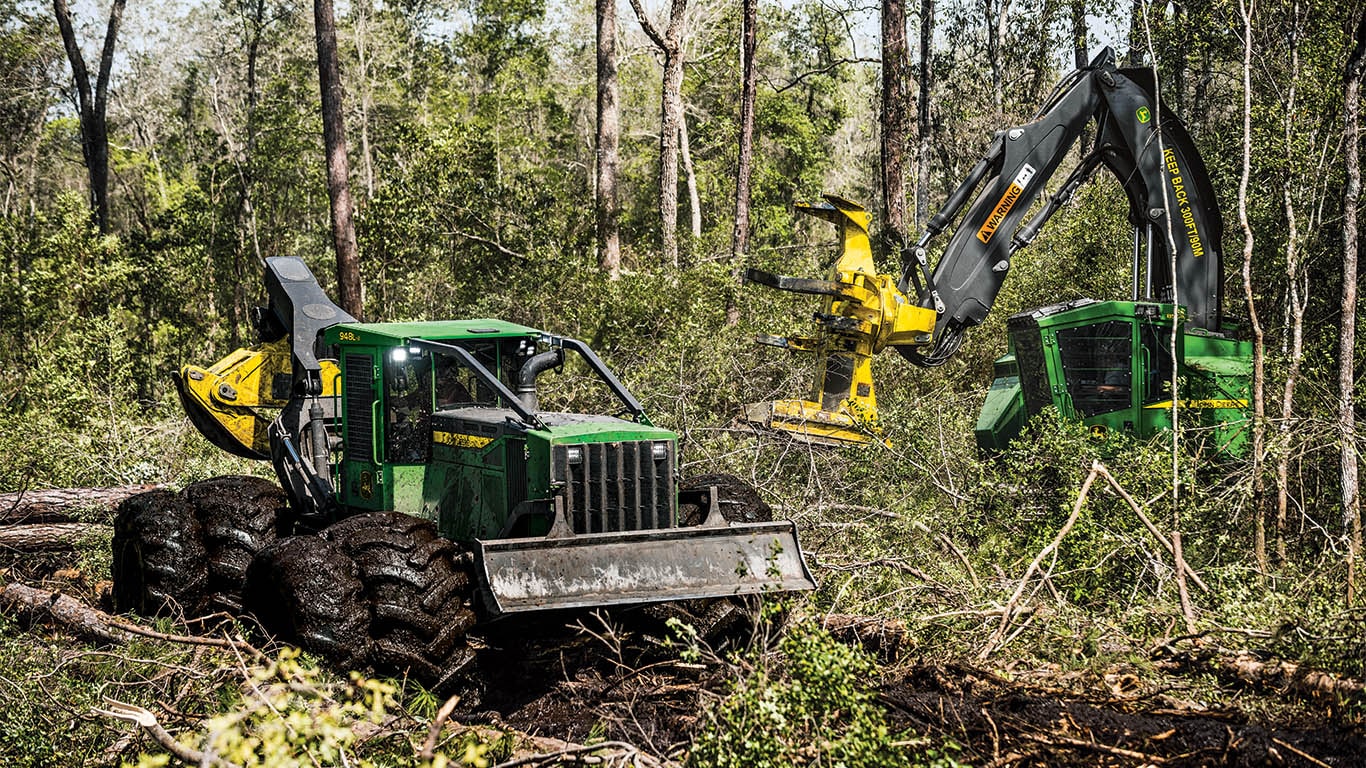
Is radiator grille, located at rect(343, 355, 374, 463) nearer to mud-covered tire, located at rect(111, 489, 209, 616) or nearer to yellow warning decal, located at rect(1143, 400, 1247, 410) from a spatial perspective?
mud-covered tire, located at rect(111, 489, 209, 616)

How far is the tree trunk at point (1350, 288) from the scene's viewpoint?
9813mm

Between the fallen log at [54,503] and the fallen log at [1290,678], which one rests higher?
the fallen log at [54,503]

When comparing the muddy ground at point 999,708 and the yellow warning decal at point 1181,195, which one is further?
the yellow warning decal at point 1181,195

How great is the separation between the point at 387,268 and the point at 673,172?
5047 millimetres

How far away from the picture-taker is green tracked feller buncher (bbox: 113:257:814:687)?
732 cm

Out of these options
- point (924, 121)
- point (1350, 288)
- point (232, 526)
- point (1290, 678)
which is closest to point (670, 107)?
point (924, 121)

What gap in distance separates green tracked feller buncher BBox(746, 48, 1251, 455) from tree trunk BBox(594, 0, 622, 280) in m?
7.00

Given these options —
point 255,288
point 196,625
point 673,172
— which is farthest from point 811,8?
point 196,625

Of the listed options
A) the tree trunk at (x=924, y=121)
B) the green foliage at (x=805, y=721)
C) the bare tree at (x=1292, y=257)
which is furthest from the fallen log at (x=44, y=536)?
the tree trunk at (x=924, y=121)

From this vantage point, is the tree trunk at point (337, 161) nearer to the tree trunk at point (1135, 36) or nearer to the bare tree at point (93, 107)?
the bare tree at point (93, 107)

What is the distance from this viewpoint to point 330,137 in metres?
19.2

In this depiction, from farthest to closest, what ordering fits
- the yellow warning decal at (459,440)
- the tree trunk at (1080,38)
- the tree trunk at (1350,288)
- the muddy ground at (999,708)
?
the tree trunk at (1080,38)
the tree trunk at (1350,288)
the yellow warning decal at (459,440)
the muddy ground at (999,708)

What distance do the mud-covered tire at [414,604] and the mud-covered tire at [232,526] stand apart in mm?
1593

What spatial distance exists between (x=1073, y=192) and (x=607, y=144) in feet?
29.2
